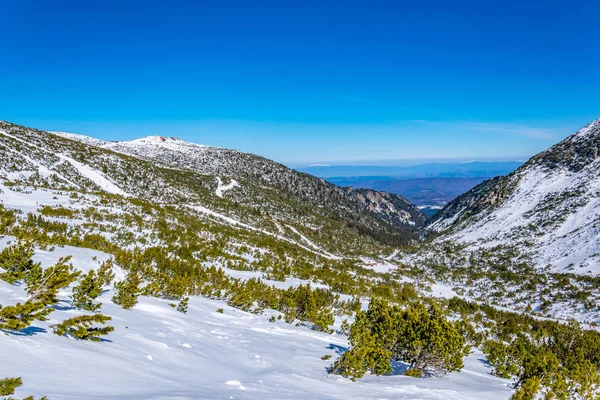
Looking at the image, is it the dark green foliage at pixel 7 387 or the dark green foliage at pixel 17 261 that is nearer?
the dark green foliage at pixel 7 387

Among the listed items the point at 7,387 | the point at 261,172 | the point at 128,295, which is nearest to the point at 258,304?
the point at 128,295

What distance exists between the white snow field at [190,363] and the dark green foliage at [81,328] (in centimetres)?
9

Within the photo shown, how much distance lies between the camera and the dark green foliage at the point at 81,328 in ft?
14.3

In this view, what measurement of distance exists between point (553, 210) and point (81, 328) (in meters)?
58.4

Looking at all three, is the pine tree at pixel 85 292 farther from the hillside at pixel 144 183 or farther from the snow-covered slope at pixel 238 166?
the snow-covered slope at pixel 238 166

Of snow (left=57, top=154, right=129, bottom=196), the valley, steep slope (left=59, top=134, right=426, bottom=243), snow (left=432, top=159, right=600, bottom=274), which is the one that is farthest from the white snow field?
Answer: steep slope (left=59, top=134, right=426, bottom=243)

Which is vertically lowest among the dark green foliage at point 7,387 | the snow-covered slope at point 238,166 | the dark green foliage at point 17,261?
the dark green foliage at point 7,387

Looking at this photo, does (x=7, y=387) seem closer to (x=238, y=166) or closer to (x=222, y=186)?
(x=222, y=186)

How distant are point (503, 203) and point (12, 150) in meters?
77.0

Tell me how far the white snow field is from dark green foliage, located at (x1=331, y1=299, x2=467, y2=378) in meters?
0.28

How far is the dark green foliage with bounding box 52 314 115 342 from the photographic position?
4352mm

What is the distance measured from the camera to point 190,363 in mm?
5332

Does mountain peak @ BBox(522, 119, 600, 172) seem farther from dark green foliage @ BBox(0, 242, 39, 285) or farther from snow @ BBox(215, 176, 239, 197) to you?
dark green foliage @ BBox(0, 242, 39, 285)

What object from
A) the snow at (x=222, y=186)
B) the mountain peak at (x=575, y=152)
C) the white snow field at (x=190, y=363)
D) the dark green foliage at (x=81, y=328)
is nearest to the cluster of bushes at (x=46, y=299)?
the dark green foliage at (x=81, y=328)
